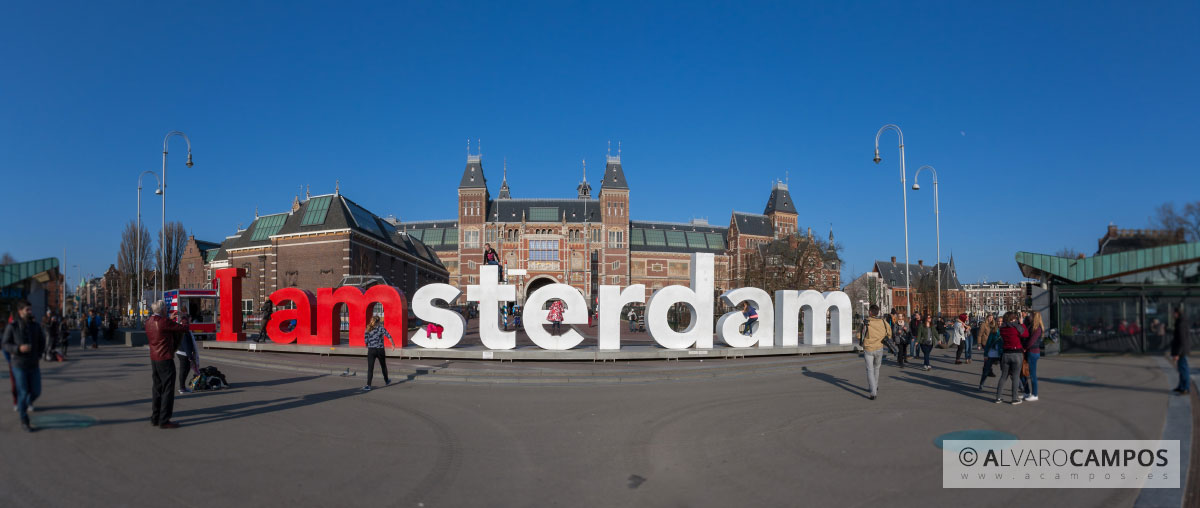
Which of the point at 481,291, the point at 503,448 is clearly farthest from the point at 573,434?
the point at 481,291

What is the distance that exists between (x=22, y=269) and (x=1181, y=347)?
19.6 meters

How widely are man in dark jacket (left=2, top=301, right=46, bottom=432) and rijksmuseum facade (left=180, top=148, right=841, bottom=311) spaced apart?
1476 inches

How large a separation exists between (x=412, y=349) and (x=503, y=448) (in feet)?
41.0

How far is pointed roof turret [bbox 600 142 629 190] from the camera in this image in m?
80.2

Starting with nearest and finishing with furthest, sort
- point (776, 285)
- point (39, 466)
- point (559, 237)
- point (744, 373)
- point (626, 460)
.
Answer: point (39, 466), point (626, 460), point (744, 373), point (776, 285), point (559, 237)

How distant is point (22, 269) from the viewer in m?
10.9

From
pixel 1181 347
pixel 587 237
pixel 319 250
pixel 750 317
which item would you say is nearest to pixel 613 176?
pixel 587 237

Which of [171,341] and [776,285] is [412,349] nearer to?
[171,341]

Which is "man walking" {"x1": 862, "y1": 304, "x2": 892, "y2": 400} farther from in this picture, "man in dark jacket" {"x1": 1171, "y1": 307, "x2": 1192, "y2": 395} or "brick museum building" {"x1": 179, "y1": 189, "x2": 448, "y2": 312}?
"brick museum building" {"x1": 179, "y1": 189, "x2": 448, "y2": 312}

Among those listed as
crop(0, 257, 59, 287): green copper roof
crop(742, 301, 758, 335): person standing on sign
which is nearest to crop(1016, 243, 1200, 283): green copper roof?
crop(742, 301, 758, 335): person standing on sign

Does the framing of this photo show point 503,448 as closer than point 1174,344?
Yes

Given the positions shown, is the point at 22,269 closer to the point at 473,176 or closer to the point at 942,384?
the point at 942,384

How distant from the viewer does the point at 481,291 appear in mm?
19172

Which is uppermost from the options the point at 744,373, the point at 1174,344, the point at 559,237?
the point at 559,237
